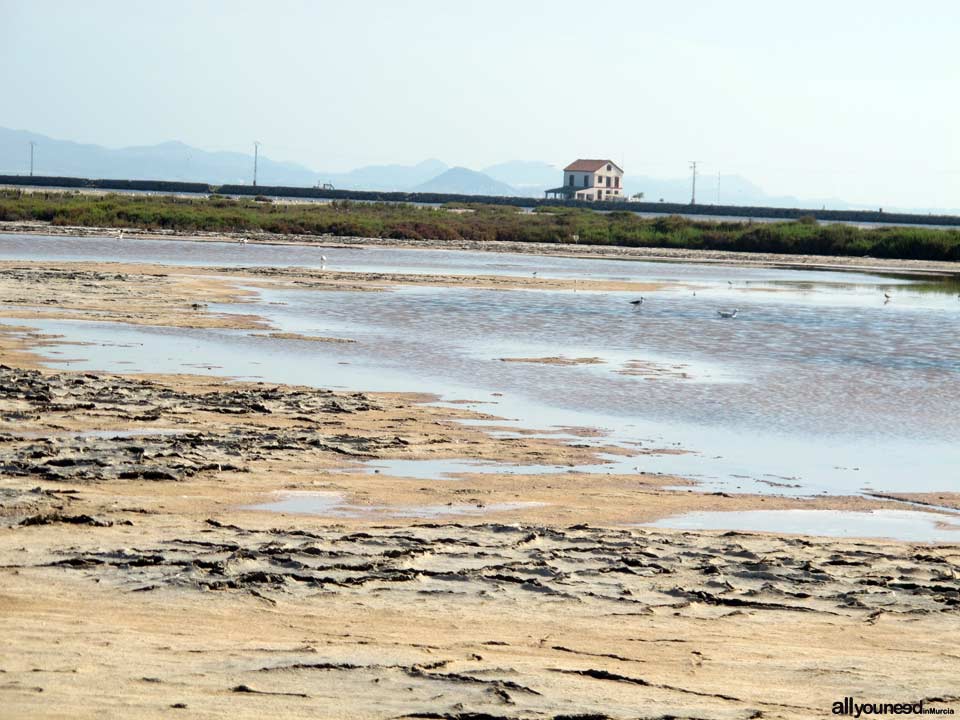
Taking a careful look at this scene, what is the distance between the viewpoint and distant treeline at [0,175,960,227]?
11631 centimetres

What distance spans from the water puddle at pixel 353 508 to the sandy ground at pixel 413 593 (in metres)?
0.04

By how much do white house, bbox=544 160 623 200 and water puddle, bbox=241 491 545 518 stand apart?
417 ft

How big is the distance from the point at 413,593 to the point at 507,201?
5114 inches

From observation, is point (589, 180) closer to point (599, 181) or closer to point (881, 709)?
point (599, 181)

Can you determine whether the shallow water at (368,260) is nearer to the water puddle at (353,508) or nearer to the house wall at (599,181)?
the water puddle at (353,508)

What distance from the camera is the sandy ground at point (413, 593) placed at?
5.99 meters

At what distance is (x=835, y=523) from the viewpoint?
1084cm

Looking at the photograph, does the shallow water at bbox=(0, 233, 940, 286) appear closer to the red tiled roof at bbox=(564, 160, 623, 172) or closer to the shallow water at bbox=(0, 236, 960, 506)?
the shallow water at bbox=(0, 236, 960, 506)

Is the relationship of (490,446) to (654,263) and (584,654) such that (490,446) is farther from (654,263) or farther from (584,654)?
(654,263)

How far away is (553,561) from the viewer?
8.58 m

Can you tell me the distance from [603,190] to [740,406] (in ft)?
411

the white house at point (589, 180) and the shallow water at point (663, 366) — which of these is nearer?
the shallow water at point (663, 366)

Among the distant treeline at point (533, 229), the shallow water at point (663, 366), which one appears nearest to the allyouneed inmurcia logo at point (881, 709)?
the shallow water at point (663, 366)

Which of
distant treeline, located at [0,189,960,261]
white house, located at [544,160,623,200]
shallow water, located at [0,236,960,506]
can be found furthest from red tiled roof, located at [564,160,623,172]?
shallow water, located at [0,236,960,506]
